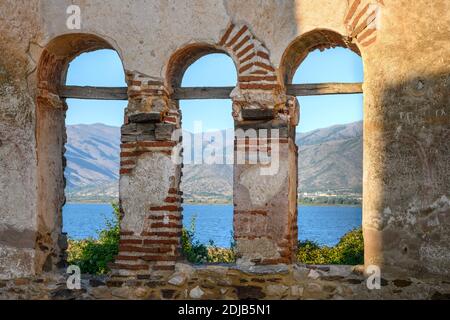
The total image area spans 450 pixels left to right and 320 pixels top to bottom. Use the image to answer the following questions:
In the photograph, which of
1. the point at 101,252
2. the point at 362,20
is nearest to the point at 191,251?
the point at 101,252

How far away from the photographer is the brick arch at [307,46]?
650 centimetres

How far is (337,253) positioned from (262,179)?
256 inches

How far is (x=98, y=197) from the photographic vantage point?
132000 mm

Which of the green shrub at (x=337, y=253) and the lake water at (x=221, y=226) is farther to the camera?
the lake water at (x=221, y=226)

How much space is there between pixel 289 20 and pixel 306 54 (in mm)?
699

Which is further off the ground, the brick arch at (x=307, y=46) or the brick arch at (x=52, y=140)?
the brick arch at (x=307, y=46)

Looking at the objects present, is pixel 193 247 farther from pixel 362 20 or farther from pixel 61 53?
pixel 362 20

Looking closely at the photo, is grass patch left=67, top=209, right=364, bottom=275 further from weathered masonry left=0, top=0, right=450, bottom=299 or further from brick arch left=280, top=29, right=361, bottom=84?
brick arch left=280, top=29, right=361, bottom=84

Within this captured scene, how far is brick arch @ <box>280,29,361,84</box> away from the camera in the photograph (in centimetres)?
650

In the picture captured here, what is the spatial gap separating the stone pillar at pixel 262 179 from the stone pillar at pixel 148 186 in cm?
70

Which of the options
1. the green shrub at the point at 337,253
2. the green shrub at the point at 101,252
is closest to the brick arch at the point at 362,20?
the green shrub at the point at 101,252

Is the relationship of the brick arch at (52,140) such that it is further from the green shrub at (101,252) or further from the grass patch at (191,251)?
the green shrub at (101,252)

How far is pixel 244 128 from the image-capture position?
6.59 meters
